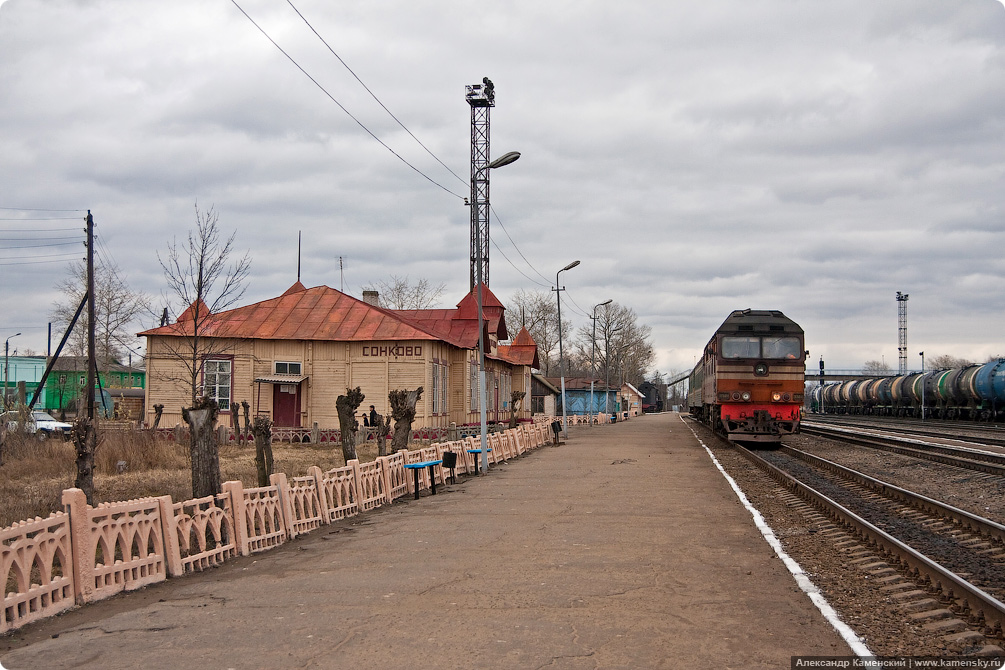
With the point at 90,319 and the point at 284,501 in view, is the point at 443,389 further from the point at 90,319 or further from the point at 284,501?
the point at 284,501

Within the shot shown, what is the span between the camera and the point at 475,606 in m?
6.99

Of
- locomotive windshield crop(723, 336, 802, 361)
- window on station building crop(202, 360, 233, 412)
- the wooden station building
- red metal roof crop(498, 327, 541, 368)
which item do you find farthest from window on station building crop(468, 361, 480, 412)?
locomotive windshield crop(723, 336, 802, 361)

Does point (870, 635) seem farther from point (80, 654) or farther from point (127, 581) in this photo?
point (127, 581)

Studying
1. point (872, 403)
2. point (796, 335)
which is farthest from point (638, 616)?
point (872, 403)

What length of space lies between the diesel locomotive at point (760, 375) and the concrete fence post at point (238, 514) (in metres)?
19.0

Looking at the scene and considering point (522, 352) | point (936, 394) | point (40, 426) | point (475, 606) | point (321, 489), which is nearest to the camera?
point (475, 606)

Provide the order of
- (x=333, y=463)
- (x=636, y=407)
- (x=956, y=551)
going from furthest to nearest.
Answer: (x=636, y=407), (x=333, y=463), (x=956, y=551)

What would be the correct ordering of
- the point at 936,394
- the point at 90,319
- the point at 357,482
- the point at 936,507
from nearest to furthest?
the point at 936,507
the point at 357,482
the point at 90,319
the point at 936,394

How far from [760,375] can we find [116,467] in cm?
1834

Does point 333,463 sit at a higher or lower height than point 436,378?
lower

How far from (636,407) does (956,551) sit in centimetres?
Answer: 8284

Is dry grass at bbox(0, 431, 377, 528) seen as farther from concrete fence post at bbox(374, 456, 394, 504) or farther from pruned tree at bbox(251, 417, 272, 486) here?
concrete fence post at bbox(374, 456, 394, 504)

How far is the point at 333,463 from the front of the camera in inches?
887

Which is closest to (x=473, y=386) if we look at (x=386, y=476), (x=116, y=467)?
(x=116, y=467)
